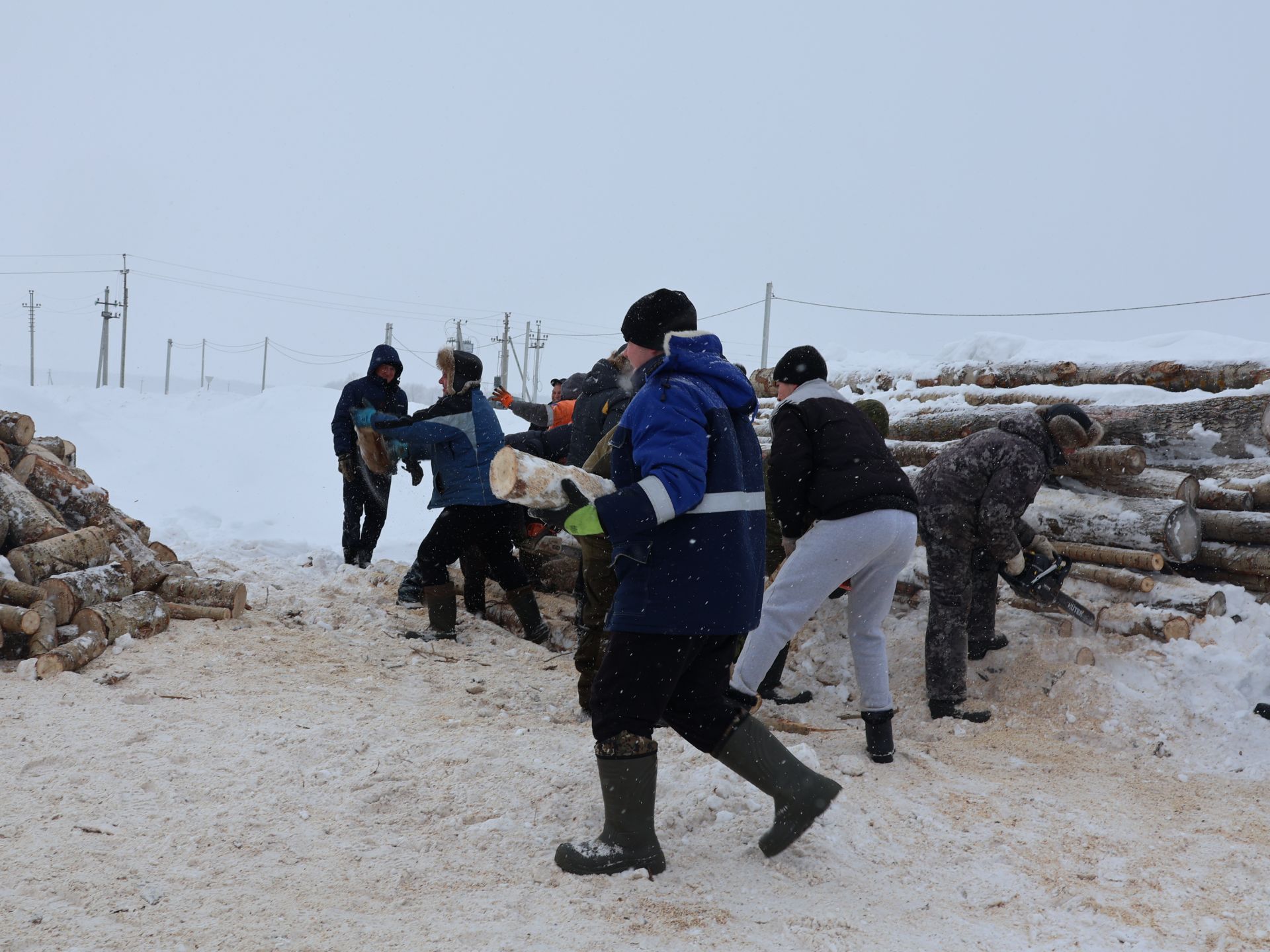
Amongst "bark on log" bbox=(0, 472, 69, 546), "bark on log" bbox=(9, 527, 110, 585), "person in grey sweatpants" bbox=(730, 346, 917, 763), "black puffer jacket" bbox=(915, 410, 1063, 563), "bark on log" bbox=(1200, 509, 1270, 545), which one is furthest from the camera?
"bark on log" bbox=(0, 472, 69, 546)

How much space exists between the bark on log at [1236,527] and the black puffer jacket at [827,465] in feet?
9.56

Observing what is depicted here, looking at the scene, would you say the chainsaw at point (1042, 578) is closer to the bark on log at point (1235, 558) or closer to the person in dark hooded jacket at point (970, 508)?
the person in dark hooded jacket at point (970, 508)

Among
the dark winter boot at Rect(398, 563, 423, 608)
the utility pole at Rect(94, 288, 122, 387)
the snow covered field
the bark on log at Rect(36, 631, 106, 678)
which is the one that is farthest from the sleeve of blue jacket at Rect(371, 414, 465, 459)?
the utility pole at Rect(94, 288, 122, 387)

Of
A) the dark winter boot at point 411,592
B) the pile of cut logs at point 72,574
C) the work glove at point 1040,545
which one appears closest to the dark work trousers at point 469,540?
the dark winter boot at point 411,592

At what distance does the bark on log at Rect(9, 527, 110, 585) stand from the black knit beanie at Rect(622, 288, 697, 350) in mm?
4438

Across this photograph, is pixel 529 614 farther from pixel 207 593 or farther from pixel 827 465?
pixel 827 465

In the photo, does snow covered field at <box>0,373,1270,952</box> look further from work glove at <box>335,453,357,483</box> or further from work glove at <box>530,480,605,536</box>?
work glove at <box>335,453,357,483</box>

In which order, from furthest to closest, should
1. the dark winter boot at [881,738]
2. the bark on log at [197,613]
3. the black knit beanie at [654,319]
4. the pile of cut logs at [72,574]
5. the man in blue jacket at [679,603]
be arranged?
the bark on log at [197,613]
the pile of cut logs at [72,574]
the dark winter boot at [881,738]
the black knit beanie at [654,319]
the man in blue jacket at [679,603]

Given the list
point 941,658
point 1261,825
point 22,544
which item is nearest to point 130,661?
point 22,544

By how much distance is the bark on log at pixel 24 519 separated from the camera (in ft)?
18.7

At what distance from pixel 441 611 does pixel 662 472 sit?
3.77 metres

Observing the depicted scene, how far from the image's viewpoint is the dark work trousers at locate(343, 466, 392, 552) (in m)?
7.53

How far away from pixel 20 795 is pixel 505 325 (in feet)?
122

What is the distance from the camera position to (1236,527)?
5.64m
